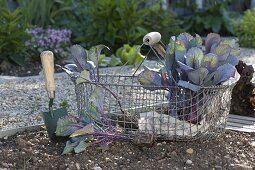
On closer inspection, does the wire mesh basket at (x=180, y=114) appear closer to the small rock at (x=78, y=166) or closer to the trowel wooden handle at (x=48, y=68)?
the trowel wooden handle at (x=48, y=68)

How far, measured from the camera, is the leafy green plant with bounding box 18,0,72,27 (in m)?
7.21

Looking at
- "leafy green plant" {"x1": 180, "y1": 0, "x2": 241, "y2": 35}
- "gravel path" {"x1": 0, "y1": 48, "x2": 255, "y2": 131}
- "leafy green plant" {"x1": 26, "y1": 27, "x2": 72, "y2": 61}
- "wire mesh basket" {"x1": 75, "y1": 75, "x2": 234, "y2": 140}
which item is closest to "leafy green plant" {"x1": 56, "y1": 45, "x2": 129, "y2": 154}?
"wire mesh basket" {"x1": 75, "y1": 75, "x2": 234, "y2": 140}

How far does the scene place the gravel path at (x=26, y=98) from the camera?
13.3ft

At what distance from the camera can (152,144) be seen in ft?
10.9

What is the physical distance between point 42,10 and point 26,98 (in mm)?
2801

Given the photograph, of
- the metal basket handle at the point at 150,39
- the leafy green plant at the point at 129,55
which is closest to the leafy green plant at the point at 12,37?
the leafy green plant at the point at 129,55

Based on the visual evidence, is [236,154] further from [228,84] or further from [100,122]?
[100,122]

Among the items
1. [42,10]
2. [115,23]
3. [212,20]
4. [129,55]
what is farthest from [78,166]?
[212,20]

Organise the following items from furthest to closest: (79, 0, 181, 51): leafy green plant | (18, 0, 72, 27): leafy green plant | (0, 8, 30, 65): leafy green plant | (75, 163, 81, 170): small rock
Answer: (18, 0, 72, 27): leafy green plant, (79, 0, 181, 51): leafy green plant, (0, 8, 30, 65): leafy green plant, (75, 163, 81, 170): small rock

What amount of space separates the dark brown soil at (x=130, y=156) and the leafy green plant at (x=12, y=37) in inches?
105

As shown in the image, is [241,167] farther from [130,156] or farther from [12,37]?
[12,37]

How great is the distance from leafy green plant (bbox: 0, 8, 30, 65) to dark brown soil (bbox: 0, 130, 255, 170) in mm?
2678

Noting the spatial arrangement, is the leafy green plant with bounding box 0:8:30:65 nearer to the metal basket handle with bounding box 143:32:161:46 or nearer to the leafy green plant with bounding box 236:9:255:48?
the metal basket handle with bounding box 143:32:161:46

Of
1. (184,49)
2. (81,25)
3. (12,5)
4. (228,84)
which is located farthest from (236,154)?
(12,5)
